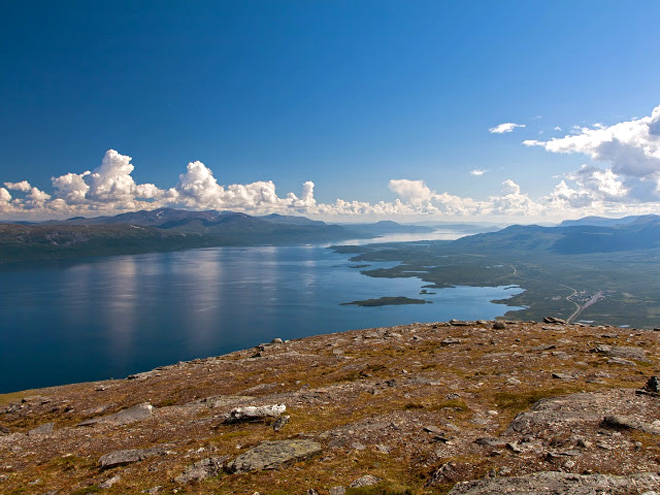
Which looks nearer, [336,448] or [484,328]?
[336,448]

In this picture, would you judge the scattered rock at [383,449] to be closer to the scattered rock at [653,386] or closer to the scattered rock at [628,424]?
the scattered rock at [628,424]

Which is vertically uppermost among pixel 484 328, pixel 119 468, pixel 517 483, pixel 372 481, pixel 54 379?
pixel 517 483

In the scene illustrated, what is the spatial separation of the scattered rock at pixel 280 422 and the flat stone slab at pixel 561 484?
9723 mm

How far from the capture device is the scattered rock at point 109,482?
44.5 ft

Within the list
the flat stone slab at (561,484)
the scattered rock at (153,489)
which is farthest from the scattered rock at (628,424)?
Result: the scattered rock at (153,489)

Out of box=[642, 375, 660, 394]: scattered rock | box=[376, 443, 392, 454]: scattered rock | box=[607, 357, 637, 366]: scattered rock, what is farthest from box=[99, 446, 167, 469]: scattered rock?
box=[607, 357, 637, 366]: scattered rock

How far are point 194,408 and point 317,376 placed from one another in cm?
972

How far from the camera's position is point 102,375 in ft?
393

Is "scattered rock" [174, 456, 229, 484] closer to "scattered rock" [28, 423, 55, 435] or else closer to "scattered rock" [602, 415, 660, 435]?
"scattered rock" [28, 423, 55, 435]

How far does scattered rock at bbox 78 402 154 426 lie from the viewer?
23.3m

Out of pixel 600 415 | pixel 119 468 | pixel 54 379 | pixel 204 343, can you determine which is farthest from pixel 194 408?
pixel 204 343

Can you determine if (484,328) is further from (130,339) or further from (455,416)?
(130,339)

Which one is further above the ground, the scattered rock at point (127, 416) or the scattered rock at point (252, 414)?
the scattered rock at point (252, 414)

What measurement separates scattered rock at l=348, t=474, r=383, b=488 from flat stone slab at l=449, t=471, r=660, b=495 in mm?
2550
